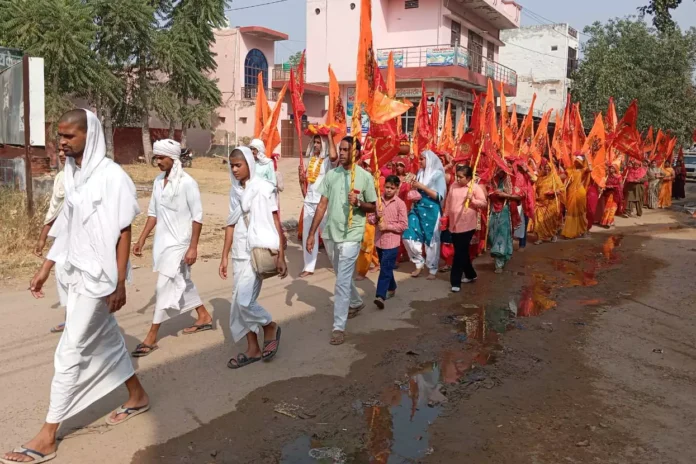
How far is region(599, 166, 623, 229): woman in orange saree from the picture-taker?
13623 millimetres

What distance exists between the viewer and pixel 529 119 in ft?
38.3

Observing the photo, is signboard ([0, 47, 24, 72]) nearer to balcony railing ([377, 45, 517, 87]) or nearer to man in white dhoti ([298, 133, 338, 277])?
man in white dhoti ([298, 133, 338, 277])

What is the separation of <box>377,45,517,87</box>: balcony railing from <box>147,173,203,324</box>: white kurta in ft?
70.4

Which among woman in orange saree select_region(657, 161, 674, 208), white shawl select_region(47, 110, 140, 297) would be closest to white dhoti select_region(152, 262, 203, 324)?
white shawl select_region(47, 110, 140, 297)

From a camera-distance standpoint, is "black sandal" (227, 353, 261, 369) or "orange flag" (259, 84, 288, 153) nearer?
"black sandal" (227, 353, 261, 369)

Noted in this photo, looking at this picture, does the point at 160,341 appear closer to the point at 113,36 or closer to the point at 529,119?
the point at 529,119

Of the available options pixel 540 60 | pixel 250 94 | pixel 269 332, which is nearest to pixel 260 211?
pixel 269 332

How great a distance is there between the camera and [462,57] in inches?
1042

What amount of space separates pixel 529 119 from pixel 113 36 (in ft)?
53.0

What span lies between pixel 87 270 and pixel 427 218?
548cm

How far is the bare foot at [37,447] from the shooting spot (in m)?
3.13

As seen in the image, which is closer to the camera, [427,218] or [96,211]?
[96,211]

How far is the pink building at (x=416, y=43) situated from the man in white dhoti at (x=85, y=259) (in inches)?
921

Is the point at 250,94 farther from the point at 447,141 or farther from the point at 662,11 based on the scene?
the point at 662,11
